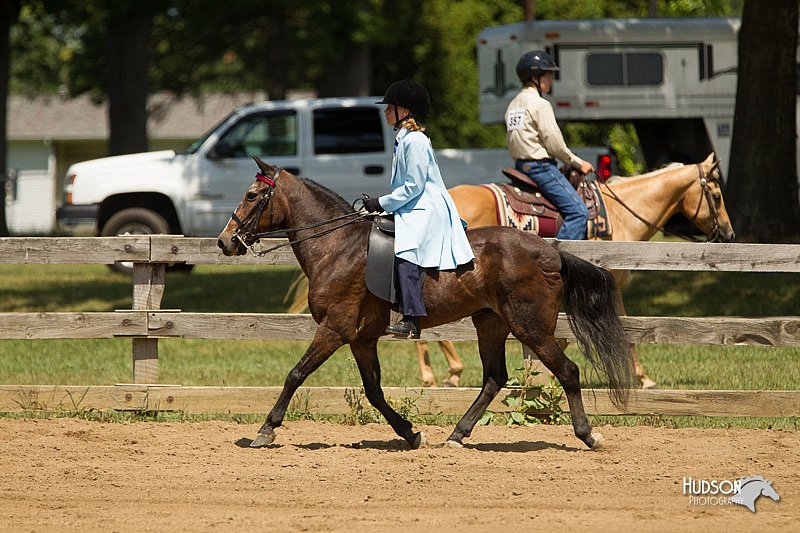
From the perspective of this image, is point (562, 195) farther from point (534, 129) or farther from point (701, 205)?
point (701, 205)

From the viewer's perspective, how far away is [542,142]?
965cm

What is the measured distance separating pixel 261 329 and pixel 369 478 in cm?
228

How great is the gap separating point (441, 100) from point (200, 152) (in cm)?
2417

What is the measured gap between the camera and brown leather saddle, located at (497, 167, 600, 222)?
978 cm

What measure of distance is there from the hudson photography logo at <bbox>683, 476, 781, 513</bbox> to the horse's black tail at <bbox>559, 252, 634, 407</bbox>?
112 centimetres

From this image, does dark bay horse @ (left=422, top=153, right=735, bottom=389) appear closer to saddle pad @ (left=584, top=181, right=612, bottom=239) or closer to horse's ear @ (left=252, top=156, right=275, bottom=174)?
saddle pad @ (left=584, top=181, right=612, bottom=239)

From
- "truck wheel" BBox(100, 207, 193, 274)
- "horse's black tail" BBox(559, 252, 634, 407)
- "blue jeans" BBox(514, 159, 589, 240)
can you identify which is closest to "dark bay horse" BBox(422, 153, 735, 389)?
"blue jeans" BBox(514, 159, 589, 240)

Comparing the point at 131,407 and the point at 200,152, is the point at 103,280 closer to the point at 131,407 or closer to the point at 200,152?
the point at 200,152

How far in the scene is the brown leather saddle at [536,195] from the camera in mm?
9781

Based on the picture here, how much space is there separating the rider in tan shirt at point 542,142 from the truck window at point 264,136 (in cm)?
780

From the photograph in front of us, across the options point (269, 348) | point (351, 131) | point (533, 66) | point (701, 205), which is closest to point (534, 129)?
point (533, 66)

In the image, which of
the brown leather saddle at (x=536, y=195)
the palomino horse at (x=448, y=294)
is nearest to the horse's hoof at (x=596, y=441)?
the palomino horse at (x=448, y=294)

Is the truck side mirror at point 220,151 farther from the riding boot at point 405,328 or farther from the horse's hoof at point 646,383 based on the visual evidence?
the riding boot at point 405,328

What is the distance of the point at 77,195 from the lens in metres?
17.2
